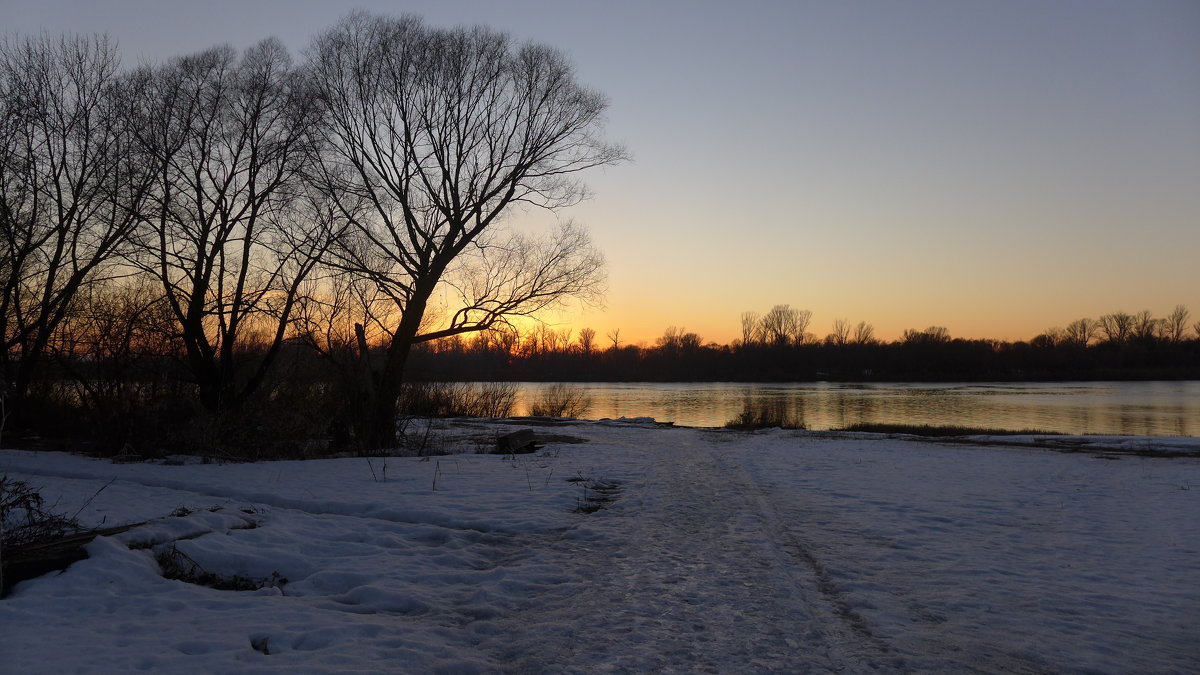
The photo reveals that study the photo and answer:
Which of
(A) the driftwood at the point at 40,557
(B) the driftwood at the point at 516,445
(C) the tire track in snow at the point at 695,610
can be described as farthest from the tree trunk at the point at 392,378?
(A) the driftwood at the point at 40,557

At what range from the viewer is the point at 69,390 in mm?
17641

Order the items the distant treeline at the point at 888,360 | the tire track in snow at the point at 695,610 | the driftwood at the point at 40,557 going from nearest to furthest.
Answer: the tire track in snow at the point at 695,610, the driftwood at the point at 40,557, the distant treeline at the point at 888,360

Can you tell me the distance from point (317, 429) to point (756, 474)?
10.2 meters

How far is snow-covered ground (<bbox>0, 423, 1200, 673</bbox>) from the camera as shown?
438 cm

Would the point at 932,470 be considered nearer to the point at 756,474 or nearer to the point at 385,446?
the point at 756,474

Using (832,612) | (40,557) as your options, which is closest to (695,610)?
(832,612)

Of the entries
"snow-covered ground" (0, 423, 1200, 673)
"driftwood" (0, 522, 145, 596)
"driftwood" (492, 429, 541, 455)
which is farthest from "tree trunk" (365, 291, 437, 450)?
"driftwood" (0, 522, 145, 596)

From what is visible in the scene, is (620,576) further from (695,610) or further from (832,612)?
(832,612)

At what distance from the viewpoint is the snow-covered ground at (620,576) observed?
4375mm

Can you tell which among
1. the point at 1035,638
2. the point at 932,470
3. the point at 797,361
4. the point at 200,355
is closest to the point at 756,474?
the point at 932,470

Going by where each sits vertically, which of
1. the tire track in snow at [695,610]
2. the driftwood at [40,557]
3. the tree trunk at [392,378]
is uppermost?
the tree trunk at [392,378]

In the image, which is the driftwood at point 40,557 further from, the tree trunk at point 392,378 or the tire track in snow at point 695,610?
the tree trunk at point 392,378

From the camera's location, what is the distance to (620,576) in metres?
6.25

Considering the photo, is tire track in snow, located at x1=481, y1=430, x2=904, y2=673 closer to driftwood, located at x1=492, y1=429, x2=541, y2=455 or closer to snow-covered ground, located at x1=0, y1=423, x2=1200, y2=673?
snow-covered ground, located at x1=0, y1=423, x2=1200, y2=673
